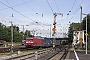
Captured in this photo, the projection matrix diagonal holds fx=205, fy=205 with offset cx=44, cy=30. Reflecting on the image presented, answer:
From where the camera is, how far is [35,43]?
56.5m

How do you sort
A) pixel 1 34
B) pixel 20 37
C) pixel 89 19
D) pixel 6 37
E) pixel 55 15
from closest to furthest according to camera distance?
pixel 55 15
pixel 89 19
pixel 1 34
pixel 6 37
pixel 20 37

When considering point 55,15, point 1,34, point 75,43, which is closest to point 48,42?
point 75,43

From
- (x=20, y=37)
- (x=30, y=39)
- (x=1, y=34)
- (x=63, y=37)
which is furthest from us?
(x=63, y=37)

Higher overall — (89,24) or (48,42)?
(89,24)

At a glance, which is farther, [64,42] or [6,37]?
[64,42]

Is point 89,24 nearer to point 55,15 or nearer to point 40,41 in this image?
point 55,15

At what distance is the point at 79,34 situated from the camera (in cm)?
5684

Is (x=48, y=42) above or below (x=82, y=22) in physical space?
below

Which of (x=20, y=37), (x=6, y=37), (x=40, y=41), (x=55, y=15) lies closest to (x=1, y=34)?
(x=6, y=37)

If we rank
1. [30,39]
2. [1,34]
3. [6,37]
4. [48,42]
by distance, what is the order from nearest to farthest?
1. [30,39]
2. [48,42]
3. [1,34]
4. [6,37]

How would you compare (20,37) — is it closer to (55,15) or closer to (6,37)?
(6,37)

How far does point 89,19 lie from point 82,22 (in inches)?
185

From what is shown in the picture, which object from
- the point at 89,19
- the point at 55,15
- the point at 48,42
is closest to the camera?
the point at 55,15

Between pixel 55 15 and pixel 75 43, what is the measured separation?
12747 millimetres
